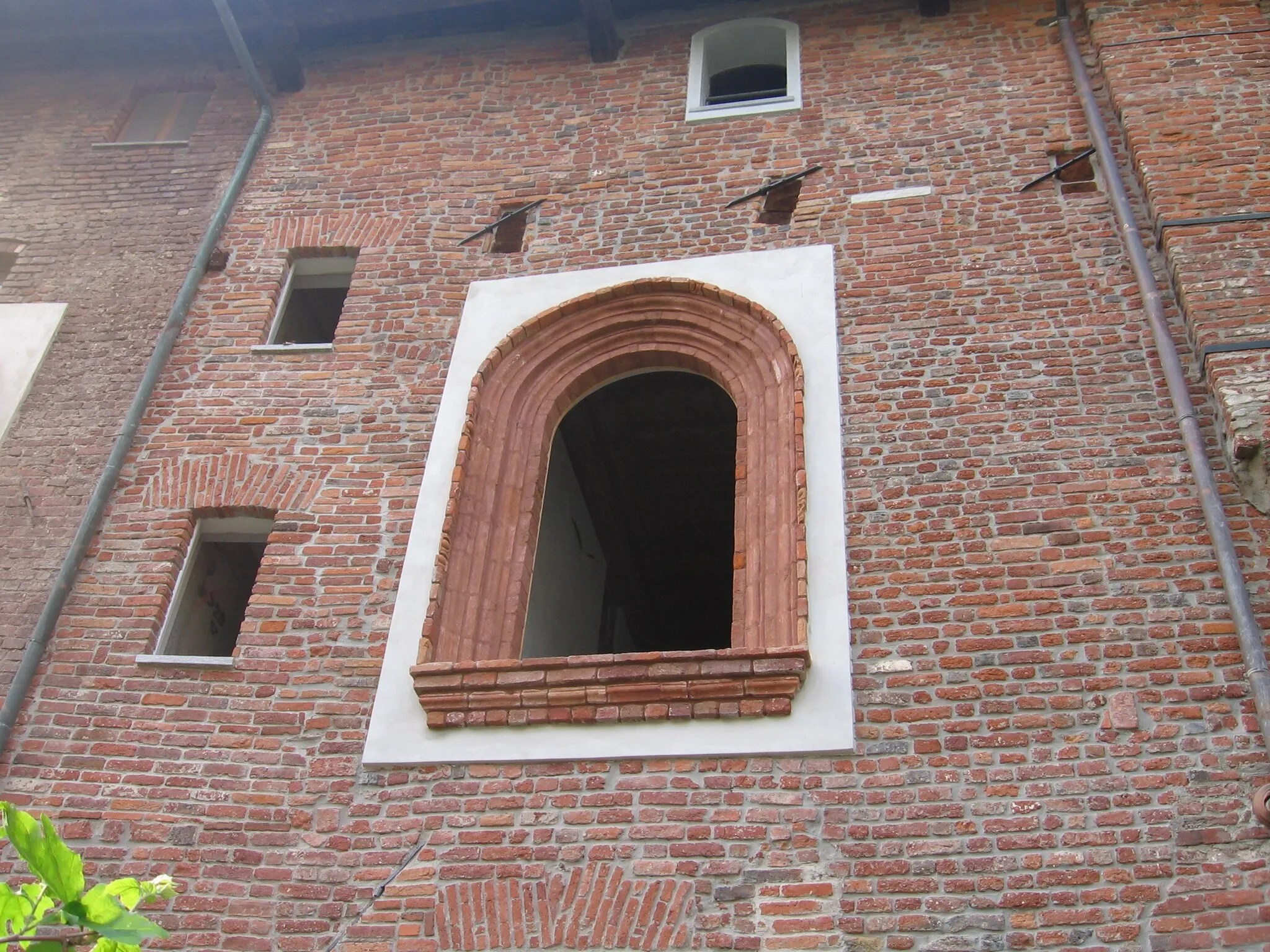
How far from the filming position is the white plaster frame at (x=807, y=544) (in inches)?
233

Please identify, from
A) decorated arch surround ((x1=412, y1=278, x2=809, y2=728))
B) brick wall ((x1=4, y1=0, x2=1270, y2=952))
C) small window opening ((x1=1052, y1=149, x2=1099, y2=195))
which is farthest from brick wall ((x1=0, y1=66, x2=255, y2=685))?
small window opening ((x1=1052, y1=149, x2=1099, y2=195))

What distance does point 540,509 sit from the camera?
7.51 m

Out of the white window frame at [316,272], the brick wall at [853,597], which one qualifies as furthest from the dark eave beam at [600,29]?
the white window frame at [316,272]

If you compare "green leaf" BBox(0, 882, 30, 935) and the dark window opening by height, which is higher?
the dark window opening

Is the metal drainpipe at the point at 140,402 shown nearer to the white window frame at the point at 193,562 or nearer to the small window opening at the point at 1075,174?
the white window frame at the point at 193,562

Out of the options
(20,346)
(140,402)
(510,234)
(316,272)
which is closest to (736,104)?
(510,234)

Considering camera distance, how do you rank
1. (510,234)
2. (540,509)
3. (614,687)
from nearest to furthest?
(614,687), (540,509), (510,234)

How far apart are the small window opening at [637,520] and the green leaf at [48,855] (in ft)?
16.6

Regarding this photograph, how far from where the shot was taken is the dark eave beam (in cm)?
998

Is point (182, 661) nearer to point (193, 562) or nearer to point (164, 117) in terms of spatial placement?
point (193, 562)

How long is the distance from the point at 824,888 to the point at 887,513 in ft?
6.85

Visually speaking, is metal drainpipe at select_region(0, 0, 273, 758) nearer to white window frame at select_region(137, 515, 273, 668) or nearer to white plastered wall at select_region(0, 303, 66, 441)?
white window frame at select_region(137, 515, 273, 668)

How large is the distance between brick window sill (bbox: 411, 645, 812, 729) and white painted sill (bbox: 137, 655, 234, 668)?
1.12 meters

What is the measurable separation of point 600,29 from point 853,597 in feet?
18.6
